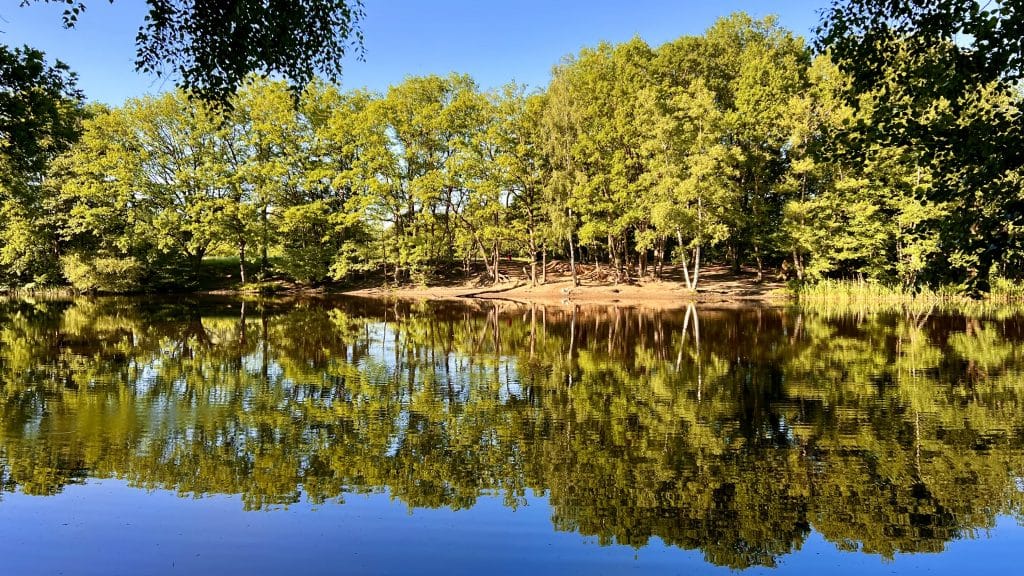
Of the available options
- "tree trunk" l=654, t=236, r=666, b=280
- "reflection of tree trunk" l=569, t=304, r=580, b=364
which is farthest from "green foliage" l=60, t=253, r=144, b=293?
"tree trunk" l=654, t=236, r=666, b=280

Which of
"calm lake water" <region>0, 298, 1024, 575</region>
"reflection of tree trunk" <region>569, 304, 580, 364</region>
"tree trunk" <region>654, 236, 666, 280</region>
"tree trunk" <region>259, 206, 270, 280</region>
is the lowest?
"calm lake water" <region>0, 298, 1024, 575</region>

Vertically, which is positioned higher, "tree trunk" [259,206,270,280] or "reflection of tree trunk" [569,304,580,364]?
"tree trunk" [259,206,270,280]

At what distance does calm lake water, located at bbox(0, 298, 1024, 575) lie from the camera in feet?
19.9

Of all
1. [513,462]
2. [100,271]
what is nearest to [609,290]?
[513,462]

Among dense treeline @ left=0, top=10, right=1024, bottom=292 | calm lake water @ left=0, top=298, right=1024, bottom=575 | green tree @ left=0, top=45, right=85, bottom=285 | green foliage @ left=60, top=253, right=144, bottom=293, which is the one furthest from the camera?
green foliage @ left=60, top=253, right=144, bottom=293

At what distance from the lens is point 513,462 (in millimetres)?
8523

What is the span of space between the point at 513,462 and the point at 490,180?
36.2 m

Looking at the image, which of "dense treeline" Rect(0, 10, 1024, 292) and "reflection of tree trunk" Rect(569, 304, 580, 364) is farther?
"dense treeline" Rect(0, 10, 1024, 292)

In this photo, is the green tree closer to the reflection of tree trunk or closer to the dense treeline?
the dense treeline

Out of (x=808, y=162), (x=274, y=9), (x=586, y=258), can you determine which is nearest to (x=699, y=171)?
(x=808, y=162)

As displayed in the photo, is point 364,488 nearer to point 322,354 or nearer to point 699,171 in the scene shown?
point 322,354

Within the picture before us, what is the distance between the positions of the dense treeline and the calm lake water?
22169mm

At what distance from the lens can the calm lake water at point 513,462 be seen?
6.06 m

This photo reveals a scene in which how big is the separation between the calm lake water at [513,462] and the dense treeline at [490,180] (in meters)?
22.2
